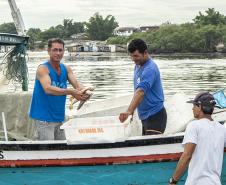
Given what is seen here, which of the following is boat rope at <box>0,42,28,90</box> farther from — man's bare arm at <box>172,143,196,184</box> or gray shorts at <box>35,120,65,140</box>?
man's bare arm at <box>172,143,196,184</box>

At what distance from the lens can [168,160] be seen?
663cm

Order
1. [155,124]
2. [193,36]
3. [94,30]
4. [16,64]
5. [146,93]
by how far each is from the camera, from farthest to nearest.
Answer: [94,30], [193,36], [16,64], [155,124], [146,93]

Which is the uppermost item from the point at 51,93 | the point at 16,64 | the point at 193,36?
the point at 16,64

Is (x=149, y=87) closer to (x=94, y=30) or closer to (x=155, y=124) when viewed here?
(x=155, y=124)

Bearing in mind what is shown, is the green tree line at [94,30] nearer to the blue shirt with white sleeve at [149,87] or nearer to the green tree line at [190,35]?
the green tree line at [190,35]

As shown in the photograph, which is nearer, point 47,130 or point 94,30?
point 47,130

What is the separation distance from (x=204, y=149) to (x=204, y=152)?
0.08 ft

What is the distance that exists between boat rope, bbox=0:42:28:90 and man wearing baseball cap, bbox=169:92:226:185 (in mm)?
Result: 5157

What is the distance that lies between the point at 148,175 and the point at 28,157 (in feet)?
5.15

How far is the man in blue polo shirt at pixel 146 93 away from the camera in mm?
6309

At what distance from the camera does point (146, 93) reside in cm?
664

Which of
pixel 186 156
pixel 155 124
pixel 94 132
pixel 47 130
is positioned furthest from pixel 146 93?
pixel 186 156

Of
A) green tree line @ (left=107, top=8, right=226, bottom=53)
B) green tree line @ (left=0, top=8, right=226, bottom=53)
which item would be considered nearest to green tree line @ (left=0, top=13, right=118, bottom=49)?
green tree line @ (left=0, top=8, right=226, bottom=53)

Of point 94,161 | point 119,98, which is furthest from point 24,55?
point 94,161
